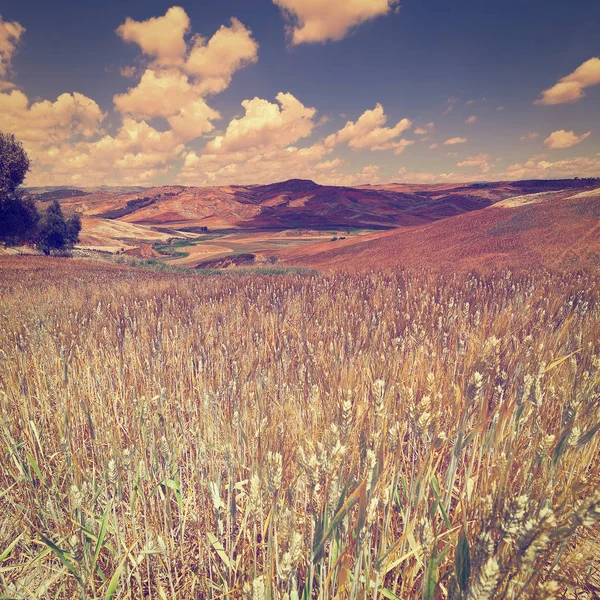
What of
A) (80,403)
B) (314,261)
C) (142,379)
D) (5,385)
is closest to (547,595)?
(80,403)

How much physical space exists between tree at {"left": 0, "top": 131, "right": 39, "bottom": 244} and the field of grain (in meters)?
26.6

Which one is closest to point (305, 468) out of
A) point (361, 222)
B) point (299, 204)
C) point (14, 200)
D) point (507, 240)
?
point (507, 240)

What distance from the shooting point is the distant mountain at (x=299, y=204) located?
79.8 m

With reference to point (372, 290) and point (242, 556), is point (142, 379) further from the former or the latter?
point (372, 290)

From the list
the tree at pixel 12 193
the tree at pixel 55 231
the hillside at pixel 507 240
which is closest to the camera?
the hillside at pixel 507 240

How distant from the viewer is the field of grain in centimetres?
97

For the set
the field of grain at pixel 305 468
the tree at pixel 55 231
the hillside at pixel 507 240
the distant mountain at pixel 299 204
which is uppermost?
the distant mountain at pixel 299 204

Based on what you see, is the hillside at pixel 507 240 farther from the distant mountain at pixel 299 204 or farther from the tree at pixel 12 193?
the distant mountain at pixel 299 204

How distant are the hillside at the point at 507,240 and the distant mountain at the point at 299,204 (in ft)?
205

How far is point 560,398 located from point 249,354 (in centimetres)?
219

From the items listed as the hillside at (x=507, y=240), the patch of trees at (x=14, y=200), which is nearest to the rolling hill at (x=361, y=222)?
the hillside at (x=507, y=240)

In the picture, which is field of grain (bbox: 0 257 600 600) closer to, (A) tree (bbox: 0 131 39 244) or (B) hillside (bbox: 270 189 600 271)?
(B) hillside (bbox: 270 189 600 271)

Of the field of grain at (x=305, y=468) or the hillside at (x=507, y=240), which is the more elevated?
the hillside at (x=507, y=240)

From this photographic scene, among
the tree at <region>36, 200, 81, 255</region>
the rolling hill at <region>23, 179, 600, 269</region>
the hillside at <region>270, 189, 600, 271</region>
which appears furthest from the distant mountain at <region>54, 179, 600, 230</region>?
the hillside at <region>270, 189, 600, 271</region>
